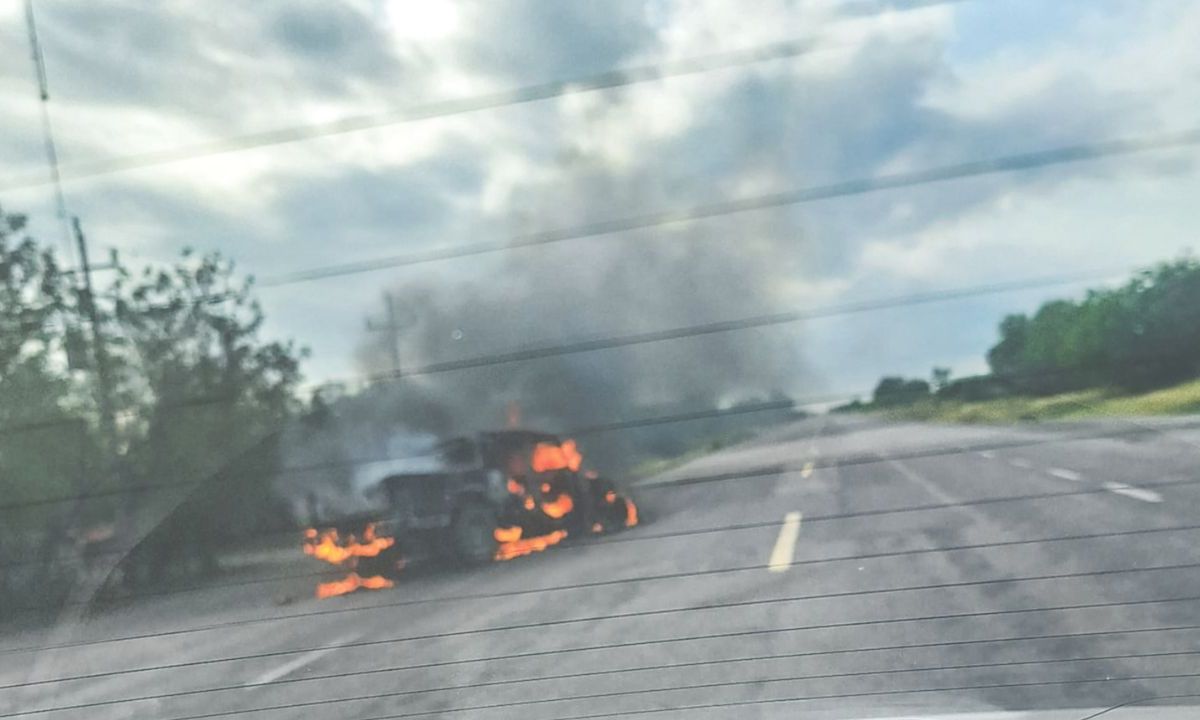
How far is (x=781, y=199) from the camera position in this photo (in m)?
2.85

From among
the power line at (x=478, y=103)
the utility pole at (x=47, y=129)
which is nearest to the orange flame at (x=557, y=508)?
the power line at (x=478, y=103)

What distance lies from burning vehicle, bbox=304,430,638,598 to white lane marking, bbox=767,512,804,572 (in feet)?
1.37

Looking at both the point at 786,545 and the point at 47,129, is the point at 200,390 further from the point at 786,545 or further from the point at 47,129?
the point at 786,545

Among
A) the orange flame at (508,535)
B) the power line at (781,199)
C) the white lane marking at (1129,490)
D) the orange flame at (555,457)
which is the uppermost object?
the power line at (781,199)

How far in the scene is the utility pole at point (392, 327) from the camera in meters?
2.95

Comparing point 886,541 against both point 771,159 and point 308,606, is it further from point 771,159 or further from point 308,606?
Answer: point 308,606

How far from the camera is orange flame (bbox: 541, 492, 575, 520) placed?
298 centimetres

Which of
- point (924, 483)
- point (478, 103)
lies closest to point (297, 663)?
point (478, 103)

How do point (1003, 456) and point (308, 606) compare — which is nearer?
point (1003, 456)

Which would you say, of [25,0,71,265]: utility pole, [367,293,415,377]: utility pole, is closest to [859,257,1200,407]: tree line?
[367,293,415,377]: utility pole

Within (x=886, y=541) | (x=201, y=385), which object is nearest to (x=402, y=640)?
(x=201, y=385)

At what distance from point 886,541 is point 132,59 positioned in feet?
8.68

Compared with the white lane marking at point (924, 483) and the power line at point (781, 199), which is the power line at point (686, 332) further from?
the white lane marking at point (924, 483)

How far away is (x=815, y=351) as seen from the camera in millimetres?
2861
